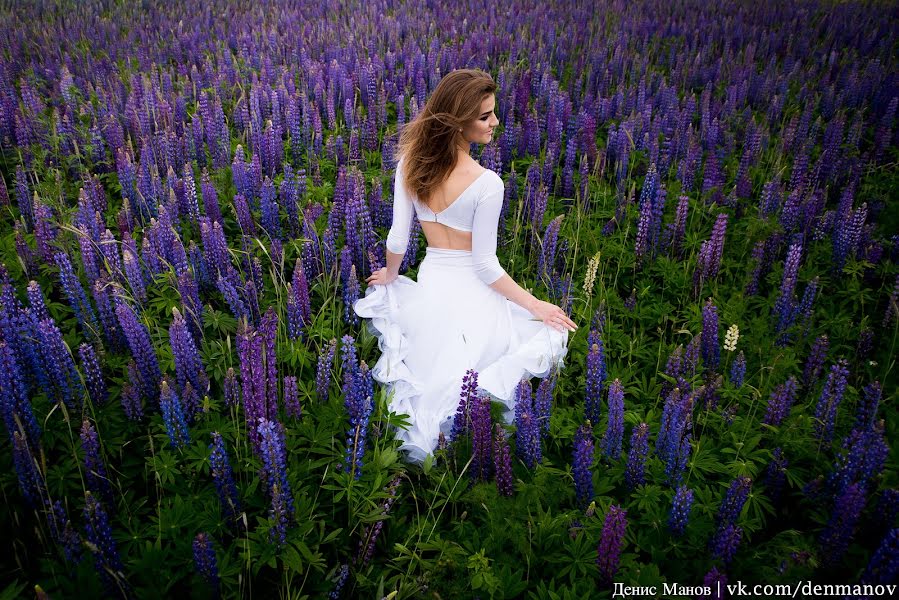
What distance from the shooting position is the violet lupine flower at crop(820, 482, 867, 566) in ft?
7.60

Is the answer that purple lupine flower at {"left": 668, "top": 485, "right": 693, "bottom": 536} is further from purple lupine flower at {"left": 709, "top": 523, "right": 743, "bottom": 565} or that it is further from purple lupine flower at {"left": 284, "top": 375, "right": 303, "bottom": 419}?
purple lupine flower at {"left": 284, "top": 375, "right": 303, "bottom": 419}

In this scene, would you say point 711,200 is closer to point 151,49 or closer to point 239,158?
point 239,158

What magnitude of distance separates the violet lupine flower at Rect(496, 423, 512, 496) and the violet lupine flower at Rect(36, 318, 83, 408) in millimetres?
Result: 1941

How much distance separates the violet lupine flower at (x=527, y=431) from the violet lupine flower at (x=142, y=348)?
179 centimetres

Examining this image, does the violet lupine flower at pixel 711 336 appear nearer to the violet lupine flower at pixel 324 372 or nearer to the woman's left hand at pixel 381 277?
the woman's left hand at pixel 381 277

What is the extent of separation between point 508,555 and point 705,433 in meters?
1.38

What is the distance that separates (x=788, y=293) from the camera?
364cm

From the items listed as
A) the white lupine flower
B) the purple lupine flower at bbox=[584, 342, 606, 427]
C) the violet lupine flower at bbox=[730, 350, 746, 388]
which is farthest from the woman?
the violet lupine flower at bbox=[730, 350, 746, 388]

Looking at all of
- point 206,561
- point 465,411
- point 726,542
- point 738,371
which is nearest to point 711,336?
point 738,371

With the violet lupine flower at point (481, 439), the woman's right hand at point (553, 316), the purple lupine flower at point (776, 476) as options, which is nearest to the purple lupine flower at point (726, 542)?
the purple lupine flower at point (776, 476)

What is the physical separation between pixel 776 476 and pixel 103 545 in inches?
114

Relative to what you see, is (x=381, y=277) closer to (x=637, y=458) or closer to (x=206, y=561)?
(x=637, y=458)

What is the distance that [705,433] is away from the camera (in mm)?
3178

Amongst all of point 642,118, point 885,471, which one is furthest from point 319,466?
point 642,118
